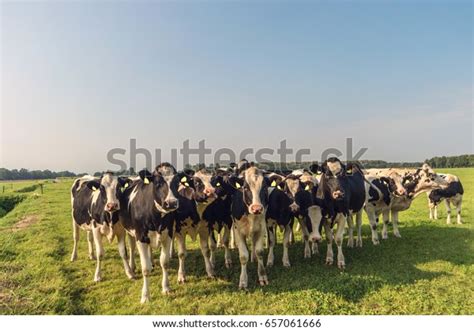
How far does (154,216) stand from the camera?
703 centimetres

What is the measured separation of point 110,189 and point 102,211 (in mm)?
892

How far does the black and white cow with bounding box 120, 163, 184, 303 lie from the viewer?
6895 millimetres

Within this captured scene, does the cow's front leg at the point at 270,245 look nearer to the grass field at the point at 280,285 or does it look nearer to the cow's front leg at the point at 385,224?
the grass field at the point at 280,285

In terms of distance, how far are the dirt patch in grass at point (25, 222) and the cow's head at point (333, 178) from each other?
14319mm

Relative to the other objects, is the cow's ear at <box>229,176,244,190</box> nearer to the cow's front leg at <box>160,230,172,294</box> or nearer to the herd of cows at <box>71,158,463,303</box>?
the herd of cows at <box>71,158,463,303</box>

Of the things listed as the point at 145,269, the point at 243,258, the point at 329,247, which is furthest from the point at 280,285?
the point at 145,269

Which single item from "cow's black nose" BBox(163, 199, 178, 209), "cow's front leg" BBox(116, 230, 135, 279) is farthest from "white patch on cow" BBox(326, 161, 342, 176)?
"cow's front leg" BBox(116, 230, 135, 279)

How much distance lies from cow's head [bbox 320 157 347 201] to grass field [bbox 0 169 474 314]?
73.1 inches

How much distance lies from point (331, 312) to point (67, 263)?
750 centimetres

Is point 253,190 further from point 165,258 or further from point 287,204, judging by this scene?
point 165,258

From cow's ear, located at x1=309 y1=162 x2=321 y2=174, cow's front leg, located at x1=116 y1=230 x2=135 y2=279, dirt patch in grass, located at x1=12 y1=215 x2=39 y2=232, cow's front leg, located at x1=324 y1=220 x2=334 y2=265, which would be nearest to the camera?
cow's front leg, located at x1=116 y1=230 x2=135 y2=279

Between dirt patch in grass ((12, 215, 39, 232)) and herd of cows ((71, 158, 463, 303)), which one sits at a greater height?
herd of cows ((71, 158, 463, 303))

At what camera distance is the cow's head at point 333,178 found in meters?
8.67

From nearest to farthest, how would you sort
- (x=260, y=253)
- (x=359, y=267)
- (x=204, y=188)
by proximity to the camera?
(x=260, y=253), (x=204, y=188), (x=359, y=267)
